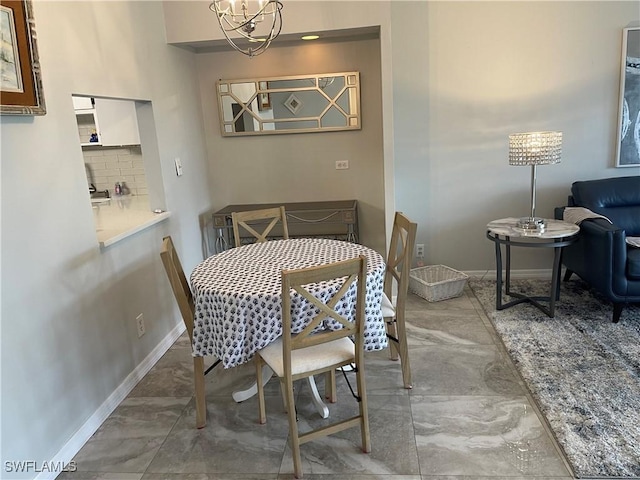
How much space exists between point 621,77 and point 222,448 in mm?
3882

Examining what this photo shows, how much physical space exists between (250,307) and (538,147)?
232 centimetres

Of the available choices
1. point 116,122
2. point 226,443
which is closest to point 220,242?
point 116,122

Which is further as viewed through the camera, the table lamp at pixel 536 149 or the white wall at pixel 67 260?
the table lamp at pixel 536 149

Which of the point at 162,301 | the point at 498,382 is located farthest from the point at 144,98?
the point at 498,382

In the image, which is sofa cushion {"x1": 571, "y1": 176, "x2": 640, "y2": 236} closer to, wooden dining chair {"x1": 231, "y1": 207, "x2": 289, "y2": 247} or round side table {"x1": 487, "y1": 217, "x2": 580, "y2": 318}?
round side table {"x1": 487, "y1": 217, "x2": 580, "y2": 318}

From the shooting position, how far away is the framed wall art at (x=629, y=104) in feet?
12.1

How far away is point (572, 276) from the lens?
4.13 metres

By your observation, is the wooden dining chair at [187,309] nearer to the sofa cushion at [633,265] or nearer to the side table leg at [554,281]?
the side table leg at [554,281]

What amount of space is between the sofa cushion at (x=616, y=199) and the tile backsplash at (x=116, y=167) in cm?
342

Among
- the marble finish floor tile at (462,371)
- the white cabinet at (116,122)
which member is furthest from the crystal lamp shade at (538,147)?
the white cabinet at (116,122)

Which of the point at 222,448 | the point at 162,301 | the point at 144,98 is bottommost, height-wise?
the point at 222,448

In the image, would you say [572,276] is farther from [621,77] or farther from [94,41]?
[94,41]

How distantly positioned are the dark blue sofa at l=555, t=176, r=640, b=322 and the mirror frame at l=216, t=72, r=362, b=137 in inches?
74.3

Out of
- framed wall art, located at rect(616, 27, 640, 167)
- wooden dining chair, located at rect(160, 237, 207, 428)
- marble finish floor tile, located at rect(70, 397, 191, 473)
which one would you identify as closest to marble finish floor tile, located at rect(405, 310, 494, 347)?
wooden dining chair, located at rect(160, 237, 207, 428)
